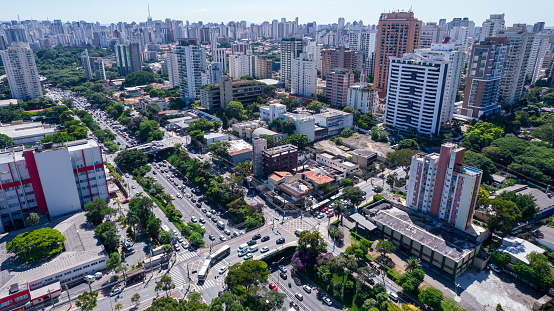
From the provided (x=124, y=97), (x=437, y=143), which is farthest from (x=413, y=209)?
(x=124, y=97)

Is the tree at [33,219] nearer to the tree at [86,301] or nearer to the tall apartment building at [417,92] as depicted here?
the tree at [86,301]

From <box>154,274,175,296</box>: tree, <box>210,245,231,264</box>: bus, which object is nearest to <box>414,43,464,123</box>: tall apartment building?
<box>210,245,231,264</box>: bus

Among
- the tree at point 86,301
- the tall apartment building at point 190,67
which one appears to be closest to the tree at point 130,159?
the tree at point 86,301

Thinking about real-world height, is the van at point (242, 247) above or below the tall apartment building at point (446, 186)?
below

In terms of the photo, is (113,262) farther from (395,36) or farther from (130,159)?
(395,36)

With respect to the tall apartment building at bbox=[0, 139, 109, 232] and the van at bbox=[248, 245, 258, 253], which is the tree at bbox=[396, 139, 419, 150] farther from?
the tall apartment building at bbox=[0, 139, 109, 232]

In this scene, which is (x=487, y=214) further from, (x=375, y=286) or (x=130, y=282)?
(x=130, y=282)
